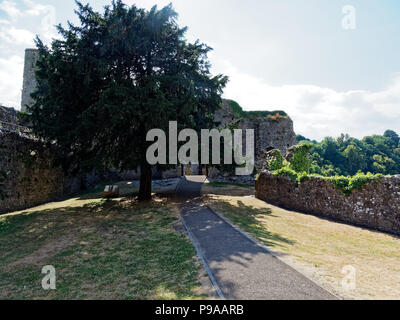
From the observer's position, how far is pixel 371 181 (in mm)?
9734

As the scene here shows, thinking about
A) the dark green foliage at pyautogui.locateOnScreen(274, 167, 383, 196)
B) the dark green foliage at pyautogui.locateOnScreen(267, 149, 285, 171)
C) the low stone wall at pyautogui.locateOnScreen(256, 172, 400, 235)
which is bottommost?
the low stone wall at pyautogui.locateOnScreen(256, 172, 400, 235)

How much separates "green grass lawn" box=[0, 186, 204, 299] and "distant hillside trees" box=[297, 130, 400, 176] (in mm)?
46119

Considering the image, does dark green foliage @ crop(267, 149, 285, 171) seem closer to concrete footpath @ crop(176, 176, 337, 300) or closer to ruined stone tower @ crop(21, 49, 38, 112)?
concrete footpath @ crop(176, 176, 337, 300)

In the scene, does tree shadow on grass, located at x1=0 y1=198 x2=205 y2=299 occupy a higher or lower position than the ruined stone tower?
lower

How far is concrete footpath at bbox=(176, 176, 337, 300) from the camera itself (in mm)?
3967

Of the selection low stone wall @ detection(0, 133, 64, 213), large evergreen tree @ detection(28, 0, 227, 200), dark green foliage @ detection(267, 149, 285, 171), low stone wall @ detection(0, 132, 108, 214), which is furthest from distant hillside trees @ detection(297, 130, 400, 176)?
low stone wall @ detection(0, 133, 64, 213)

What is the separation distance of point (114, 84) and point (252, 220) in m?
8.67

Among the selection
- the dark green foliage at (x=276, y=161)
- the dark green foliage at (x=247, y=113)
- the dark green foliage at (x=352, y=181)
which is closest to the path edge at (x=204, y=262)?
the dark green foliage at (x=352, y=181)

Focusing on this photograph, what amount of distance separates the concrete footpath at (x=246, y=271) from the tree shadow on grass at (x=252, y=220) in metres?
0.60

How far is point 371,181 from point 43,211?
15.3m

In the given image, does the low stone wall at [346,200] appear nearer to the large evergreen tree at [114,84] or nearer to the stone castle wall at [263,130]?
the large evergreen tree at [114,84]

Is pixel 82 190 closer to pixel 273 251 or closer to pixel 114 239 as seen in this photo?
pixel 114 239

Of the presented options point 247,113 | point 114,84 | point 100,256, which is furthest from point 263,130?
point 100,256

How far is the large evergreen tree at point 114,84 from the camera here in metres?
10.8
